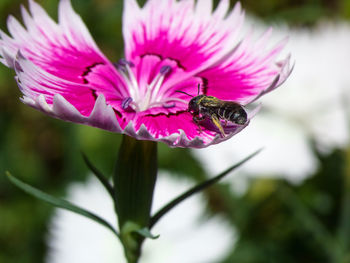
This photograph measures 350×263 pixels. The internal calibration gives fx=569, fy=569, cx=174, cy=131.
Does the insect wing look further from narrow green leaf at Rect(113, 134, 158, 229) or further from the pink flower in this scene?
narrow green leaf at Rect(113, 134, 158, 229)

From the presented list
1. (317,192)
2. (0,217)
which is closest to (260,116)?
(317,192)

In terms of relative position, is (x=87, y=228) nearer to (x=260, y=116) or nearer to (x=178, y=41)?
(x=260, y=116)

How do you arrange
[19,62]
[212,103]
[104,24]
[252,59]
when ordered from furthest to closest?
[104,24]
[252,59]
[212,103]
[19,62]

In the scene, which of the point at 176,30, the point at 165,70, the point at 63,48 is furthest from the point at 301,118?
the point at 63,48

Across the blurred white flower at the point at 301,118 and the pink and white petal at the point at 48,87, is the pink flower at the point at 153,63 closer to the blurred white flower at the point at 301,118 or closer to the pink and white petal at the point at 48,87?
the pink and white petal at the point at 48,87

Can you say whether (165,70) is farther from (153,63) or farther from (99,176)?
(99,176)

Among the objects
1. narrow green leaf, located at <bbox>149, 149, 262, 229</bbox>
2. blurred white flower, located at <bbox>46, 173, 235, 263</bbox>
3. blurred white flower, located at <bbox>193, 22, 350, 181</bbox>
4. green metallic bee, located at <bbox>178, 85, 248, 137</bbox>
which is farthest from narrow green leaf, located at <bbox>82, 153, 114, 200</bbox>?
blurred white flower, located at <bbox>193, 22, 350, 181</bbox>
